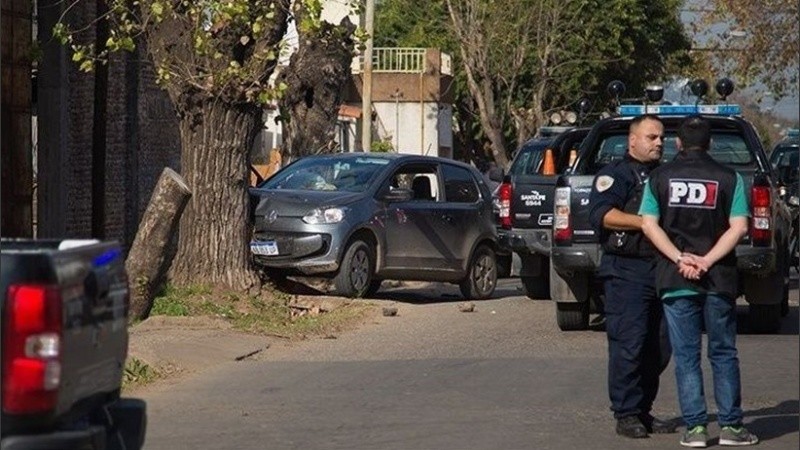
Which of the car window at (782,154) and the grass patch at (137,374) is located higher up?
the car window at (782,154)

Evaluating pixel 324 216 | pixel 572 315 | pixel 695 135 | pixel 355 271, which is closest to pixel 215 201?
pixel 324 216

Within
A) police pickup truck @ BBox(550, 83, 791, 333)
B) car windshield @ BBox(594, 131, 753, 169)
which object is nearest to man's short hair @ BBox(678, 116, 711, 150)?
police pickup truck @ BBox(550, 83, 791, 333)

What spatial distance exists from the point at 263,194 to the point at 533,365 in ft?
19.1

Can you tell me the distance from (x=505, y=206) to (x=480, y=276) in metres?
1.07

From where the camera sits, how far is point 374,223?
1798 centimetres

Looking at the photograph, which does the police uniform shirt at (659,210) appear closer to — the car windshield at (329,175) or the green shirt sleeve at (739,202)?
the green shirt sleeve at (739,202)

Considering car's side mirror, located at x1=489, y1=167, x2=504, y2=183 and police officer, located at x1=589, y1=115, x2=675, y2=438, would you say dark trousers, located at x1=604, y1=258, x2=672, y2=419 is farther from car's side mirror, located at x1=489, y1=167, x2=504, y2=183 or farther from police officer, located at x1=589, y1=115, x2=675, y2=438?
car's side mirror, located at x1=489, y1=167, x2=504, y2=183

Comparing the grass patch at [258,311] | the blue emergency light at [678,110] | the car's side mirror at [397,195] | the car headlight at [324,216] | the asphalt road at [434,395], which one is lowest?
the asphalt road at [434,395]

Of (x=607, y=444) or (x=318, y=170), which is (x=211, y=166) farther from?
(x=607, y=444)

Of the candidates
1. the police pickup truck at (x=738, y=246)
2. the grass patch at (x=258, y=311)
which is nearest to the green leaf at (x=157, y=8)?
the grass patch at (x=258, y=311)

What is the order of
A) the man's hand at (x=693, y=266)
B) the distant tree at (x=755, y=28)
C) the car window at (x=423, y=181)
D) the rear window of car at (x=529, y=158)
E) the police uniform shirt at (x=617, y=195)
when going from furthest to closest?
the distant tree at (x=755, y=28), the rear window of car at (x=529, y=158), the car window at (x=423, y=181), the police uniform shirt at (x=617, y=195), the man's hand at (x=693, y=266)

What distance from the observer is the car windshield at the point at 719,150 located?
587 inches

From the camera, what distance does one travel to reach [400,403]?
438 inches

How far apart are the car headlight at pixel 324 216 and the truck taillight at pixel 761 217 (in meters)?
5.12
